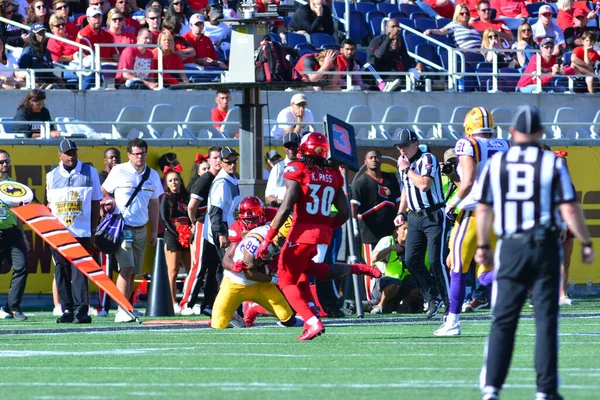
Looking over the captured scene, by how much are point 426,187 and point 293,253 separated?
2.96m

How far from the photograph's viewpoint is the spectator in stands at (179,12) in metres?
21.0

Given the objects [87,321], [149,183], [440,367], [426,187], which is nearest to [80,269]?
[87,321]

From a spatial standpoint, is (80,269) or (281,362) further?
(80,269)

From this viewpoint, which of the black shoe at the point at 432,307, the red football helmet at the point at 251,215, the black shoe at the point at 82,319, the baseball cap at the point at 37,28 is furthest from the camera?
the baseball cap at the point at 37,28

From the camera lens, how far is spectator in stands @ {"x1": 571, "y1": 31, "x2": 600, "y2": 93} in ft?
74.9

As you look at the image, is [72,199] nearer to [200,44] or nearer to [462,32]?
[200,44]

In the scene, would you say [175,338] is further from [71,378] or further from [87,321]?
[71,378]

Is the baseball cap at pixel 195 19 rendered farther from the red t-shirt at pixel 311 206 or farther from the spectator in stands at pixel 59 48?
the red t-shirt at pixel 311 206

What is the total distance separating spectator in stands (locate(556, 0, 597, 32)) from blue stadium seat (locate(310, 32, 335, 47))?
5.26 m

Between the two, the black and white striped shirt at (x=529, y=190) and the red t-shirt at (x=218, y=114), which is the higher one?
the black and white striped shirt at (x=529, y=190)

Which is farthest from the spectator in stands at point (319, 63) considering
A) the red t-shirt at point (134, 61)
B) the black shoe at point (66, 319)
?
the black shoe at point (66, 319)

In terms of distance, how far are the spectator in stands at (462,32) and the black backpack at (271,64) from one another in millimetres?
8897

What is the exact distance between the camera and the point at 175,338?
1153 centimetres

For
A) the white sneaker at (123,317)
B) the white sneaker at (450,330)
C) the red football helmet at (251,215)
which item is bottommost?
the white sneaker at (123,317)
